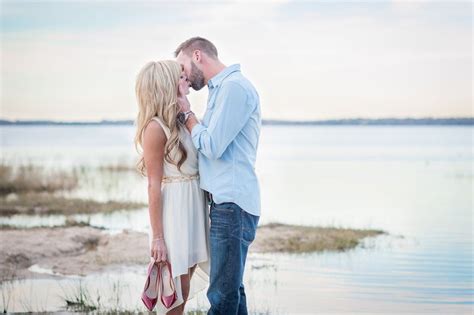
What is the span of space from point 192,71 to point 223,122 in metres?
0.41

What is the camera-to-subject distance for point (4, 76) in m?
31.8

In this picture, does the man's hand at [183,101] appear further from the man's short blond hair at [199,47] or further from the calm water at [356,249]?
the calm water at [356,249]

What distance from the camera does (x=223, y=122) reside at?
4.29m

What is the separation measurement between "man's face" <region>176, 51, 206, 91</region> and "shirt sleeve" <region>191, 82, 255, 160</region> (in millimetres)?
203

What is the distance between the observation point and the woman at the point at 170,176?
4406 millimetres

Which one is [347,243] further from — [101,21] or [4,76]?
[101,21]

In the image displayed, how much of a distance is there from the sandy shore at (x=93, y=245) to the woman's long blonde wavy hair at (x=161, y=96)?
4.74m

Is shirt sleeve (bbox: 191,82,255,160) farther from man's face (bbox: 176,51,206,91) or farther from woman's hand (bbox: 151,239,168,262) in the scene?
woman's hand (bbox: 151,239,168,262)

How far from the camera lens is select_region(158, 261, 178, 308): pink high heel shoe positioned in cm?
450

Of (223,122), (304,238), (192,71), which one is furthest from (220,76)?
(304,238)

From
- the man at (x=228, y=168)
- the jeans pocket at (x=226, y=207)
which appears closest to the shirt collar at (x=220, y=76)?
the man at (x=228, y=168)

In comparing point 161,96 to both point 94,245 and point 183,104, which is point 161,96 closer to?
point 183,104

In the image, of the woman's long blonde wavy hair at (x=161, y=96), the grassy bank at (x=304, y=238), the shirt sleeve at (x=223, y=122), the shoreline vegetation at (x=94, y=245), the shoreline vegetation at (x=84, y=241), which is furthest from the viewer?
the grassy bank at (x=304, y=238)

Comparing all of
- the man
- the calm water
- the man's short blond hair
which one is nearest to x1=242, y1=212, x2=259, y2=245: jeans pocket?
the man
